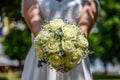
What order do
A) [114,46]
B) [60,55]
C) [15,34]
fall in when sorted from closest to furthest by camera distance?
[60,55]
[114,46]
[15,34]

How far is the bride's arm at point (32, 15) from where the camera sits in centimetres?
440

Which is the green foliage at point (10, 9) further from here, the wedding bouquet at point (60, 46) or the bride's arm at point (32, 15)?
the wedding bouquet at point (60, 46)

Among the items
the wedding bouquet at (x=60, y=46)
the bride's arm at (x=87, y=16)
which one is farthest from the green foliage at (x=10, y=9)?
the wedding bouquet at (x=60, y=46)

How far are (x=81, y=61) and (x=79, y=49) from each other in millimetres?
361

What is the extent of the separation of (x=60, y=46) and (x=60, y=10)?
1.75ft

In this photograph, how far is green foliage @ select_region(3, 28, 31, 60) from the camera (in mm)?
49709

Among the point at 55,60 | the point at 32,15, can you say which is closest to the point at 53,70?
the point at 55,60

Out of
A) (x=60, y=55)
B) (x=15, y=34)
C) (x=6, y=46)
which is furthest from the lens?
(x=6, y=46)

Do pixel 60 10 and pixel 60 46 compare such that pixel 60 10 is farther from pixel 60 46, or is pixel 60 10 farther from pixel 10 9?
pixel 10 9

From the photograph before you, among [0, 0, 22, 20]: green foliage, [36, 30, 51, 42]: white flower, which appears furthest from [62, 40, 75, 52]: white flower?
[0, 0, 22, 20]: green foliage

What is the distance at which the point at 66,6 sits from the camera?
4629 millimetres

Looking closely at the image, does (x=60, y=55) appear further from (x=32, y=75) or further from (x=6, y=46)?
(x=6, y=46)

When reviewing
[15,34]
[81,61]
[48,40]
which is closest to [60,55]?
[48,40]

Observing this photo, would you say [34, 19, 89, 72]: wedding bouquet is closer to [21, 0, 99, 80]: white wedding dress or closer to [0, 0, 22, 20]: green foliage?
[21, 0, 99, 80]: white wedding dress
